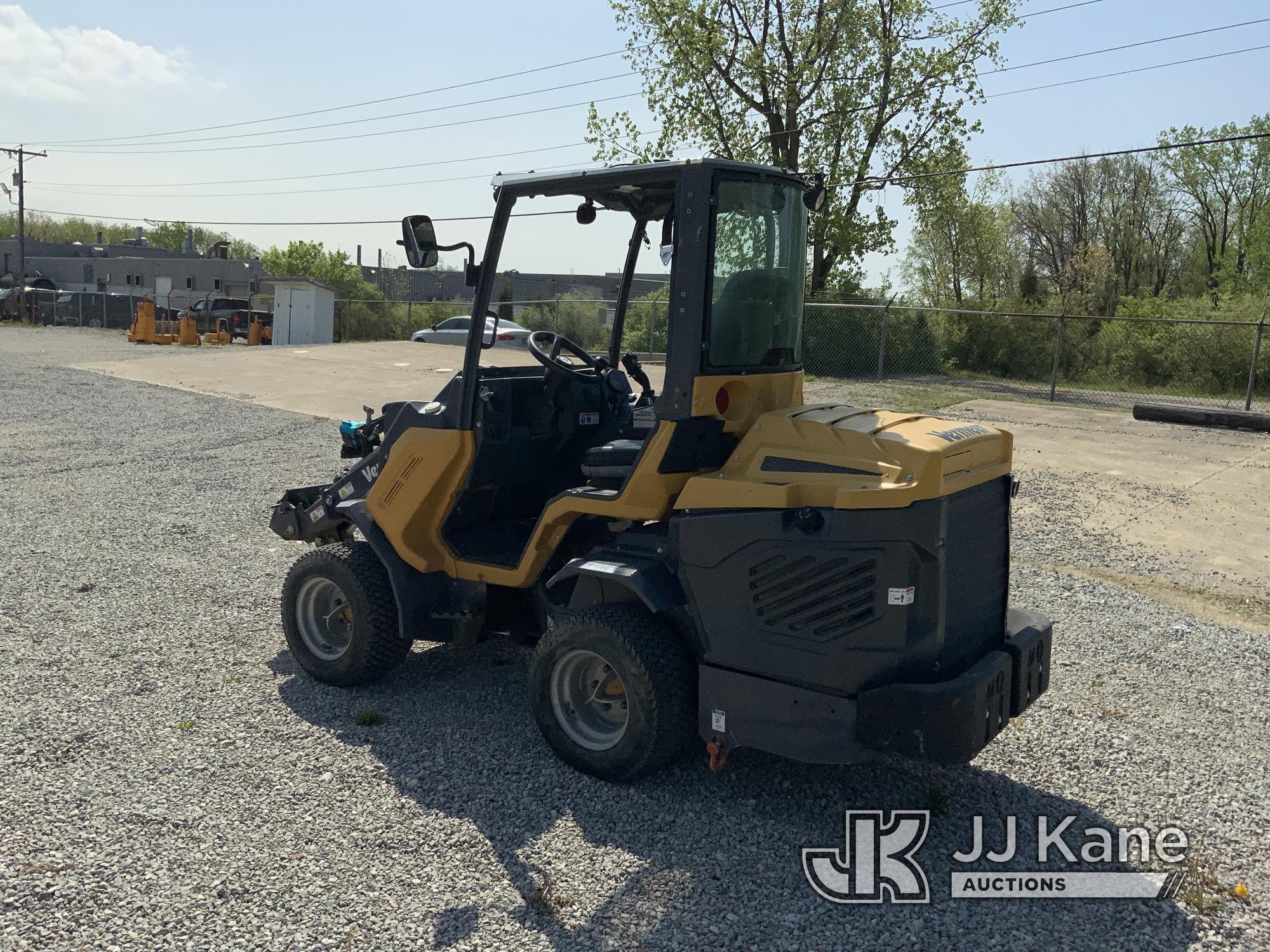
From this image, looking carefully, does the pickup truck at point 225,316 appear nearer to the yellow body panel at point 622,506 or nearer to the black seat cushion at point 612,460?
the yellow body panel at point 622,506

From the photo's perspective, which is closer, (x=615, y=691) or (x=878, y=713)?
(x=878, y=713)

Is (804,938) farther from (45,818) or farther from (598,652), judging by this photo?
(45,818)

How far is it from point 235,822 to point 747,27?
28.3 m

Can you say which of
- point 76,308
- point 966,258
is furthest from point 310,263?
point 966,258

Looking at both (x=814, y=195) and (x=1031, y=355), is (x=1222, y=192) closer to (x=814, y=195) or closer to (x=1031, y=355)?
(x=1031, y=355)

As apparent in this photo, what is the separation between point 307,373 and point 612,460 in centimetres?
1820

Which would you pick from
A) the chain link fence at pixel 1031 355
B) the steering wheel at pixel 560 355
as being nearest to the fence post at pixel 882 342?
the chain link fence at pixel 1031 355

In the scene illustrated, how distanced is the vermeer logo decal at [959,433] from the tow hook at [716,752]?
4.75ft

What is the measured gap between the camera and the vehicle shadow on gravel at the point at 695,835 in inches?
136

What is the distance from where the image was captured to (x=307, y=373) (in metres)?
21.3

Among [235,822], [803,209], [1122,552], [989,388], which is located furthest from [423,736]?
[989,388]

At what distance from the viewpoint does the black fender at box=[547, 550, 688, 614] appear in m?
4.12

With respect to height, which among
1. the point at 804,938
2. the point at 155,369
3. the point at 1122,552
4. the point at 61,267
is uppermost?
the point at 61,267

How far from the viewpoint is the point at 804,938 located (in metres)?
3.40
